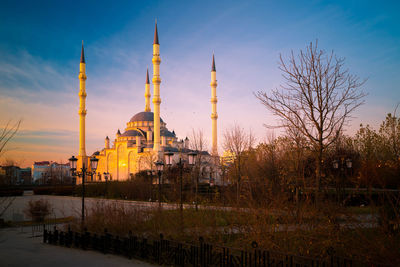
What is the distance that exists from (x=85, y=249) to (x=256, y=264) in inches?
229

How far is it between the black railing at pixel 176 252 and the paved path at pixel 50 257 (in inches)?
9.2

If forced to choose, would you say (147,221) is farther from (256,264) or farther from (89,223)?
(256,264)

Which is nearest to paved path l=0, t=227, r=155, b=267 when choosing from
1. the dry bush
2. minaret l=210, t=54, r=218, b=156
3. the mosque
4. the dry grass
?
the dry grass

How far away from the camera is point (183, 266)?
22.7 ft

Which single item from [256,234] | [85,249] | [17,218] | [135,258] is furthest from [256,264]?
[17,218]

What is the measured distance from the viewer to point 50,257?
834 cm

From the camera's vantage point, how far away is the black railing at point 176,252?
562 cm

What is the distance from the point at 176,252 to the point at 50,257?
3.80 m

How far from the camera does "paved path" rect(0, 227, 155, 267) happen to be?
7636 mm

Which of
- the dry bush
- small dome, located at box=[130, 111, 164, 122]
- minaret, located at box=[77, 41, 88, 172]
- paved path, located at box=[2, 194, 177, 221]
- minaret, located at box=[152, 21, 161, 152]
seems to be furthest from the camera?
small dome, located at box=[130, 111, 164, 122]

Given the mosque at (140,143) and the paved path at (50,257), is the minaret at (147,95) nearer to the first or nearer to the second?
the mosque at (140,143)

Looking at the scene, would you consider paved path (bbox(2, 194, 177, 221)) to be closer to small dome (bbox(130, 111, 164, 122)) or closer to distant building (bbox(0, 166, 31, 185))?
distant building (bbox(0, 166, 31, 185))

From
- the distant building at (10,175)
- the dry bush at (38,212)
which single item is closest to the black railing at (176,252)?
the distant building at (10,175)

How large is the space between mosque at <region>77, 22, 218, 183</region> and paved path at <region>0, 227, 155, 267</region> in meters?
26.7
